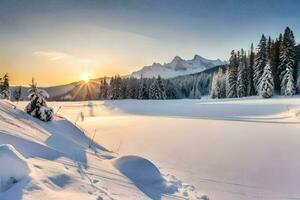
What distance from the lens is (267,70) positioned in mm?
40938

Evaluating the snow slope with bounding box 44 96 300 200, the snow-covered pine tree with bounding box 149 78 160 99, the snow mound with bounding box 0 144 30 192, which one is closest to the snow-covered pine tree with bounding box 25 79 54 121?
the snow slope with bounding box 44 96 300 200

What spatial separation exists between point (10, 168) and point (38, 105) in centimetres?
634

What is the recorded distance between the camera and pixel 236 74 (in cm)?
5641

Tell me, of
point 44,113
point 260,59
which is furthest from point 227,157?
point 260,59

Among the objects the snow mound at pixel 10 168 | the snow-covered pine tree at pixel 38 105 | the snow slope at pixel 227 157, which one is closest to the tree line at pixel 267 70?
the snow slope at pixel 227 157

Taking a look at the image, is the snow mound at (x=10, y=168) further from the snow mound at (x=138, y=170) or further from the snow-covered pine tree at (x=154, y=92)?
the snow-covered pine tree at (x=154, y=92)

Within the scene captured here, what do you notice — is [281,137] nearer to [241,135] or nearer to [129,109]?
[241,135]

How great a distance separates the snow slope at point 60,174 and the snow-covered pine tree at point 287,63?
38.9 m

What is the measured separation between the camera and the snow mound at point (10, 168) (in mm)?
4223

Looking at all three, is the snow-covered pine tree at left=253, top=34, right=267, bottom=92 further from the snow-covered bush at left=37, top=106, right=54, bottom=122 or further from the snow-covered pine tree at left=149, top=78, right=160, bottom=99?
the snow-covered bush at left=37, top=106, right=54, bottom=122

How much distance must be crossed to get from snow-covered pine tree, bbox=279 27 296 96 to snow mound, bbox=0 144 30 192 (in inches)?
1649

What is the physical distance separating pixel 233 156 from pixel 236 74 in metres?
49.2

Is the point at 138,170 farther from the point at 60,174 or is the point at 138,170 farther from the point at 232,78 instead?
the point at 232,78

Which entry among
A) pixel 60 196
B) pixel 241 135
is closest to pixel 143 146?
pixel 241 135
